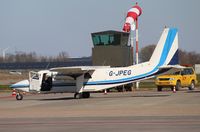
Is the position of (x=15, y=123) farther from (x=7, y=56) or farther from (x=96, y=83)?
(x=7, y=56)

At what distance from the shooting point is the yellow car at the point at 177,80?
4916cm

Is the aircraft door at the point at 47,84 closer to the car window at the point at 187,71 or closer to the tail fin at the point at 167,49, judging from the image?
the tail fin at the point at 167,49

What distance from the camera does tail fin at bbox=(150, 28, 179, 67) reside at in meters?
37.6

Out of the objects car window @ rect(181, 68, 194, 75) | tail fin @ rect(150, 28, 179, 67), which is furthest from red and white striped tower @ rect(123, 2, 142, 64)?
tail fin @ rect(150, 28, 179, 67)

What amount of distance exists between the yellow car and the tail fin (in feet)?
35.5

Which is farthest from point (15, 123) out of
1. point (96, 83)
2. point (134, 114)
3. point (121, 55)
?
point (121, 55)

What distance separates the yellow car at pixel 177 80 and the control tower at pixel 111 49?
19.2 ft

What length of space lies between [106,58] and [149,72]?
56.0ft

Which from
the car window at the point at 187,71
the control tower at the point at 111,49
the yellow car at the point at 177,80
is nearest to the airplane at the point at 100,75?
the yellow car at the point at 177,80

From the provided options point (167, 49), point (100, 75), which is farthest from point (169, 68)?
point (100, 75)

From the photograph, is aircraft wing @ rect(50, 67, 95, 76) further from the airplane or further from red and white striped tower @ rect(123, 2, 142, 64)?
red and white striped tower @ rect(123, 2, 142, 64)

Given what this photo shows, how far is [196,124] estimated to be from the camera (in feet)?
56.2

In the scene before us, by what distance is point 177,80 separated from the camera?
49406 millimetres

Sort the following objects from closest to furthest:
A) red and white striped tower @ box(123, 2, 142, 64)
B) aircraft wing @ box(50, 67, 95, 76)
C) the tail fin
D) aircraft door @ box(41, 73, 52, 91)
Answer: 1. aircraft wing @ box(50, 67, 95, 76)
2. the tail fin
3. aircraft door @ box(41, 73, 52, 91)
4. red and white striped tower @ box(123, 2, 142, 64)
